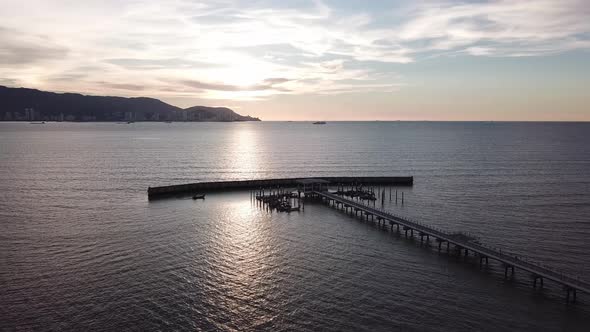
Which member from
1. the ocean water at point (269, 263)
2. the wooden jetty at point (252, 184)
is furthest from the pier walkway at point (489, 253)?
the wooden jetty at point (252, 184)

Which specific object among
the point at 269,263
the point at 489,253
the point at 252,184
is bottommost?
the point at 269,263

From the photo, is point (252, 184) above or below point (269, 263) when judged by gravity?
above

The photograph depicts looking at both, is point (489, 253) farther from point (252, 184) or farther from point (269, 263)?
point (252, 184)

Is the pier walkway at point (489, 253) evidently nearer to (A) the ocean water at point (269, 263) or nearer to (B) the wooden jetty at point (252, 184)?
(A) the ocean water at point (269, 263)

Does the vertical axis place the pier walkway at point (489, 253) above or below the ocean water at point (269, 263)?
above

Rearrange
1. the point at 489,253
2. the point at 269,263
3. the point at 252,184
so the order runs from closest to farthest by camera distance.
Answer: the point at 489,253 < the point at 269,263 < the point at 252,184

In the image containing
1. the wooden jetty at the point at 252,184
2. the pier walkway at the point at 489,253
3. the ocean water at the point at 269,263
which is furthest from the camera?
the wooden jetty at the point at 252,184

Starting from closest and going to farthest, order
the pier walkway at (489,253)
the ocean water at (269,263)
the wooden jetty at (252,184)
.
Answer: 1. the ocean water at (269,263)
2. the pier walkway at (489,253)
3. the wooden jetty at (252,184)

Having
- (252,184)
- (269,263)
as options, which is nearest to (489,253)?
(269,263)

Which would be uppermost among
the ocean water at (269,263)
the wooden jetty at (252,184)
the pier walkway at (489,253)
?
the wooden jetty at (252,184)

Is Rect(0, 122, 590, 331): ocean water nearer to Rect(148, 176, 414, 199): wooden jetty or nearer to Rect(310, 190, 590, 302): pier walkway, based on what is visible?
Rect(310, 190, 590, 302): pier walkway

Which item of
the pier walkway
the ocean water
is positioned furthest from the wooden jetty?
the pier walkway
